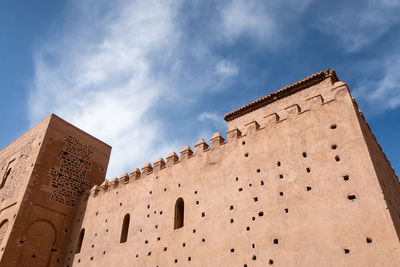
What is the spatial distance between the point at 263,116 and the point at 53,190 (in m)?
7.99

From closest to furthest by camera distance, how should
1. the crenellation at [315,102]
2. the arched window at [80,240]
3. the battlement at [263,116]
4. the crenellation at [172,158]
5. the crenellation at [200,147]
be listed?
the crenellation at [315,102] < the battlement at [263,116] < the crenellation at [200,147] < the crenellation at [172,158] < the arched window at [80,240]

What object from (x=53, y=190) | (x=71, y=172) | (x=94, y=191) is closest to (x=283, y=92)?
(x=94, y=191)

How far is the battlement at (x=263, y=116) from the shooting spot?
27.1ft

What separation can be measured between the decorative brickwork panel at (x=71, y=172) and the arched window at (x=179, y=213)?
17.7 ft

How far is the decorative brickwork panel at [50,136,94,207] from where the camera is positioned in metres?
12.8

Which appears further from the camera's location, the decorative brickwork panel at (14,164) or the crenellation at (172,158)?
the decorative brickwork panel at (14,164)

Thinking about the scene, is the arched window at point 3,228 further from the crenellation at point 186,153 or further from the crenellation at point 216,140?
the crenellation at point 216,140

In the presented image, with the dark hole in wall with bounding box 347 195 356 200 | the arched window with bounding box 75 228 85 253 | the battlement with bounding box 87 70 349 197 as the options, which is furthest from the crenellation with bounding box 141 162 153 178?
the dark hole in wall with bounding box 347 195 356 200

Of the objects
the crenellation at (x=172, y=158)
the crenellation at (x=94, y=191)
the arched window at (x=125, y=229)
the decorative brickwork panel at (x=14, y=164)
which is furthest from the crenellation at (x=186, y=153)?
the decorative brickwork panel at (x=14, y=164)

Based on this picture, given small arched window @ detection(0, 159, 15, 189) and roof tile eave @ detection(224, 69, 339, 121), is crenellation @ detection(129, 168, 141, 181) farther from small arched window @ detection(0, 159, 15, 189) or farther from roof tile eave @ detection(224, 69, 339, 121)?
small arched window @ detection(0, 159, 15, 189)

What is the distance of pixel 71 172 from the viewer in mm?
13414

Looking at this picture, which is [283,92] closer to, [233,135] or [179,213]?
[233,135]

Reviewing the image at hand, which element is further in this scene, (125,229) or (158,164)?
(158,164)

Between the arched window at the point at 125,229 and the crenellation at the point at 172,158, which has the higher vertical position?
the crenellation at the point at 172,158
